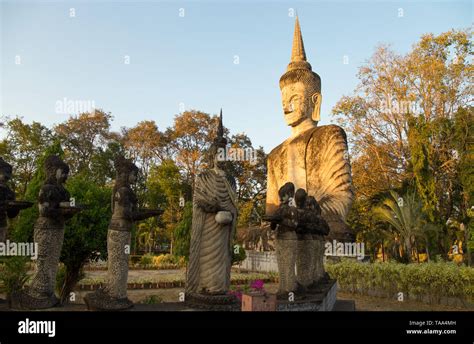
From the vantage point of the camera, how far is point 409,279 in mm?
12812

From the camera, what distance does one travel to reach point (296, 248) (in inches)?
221

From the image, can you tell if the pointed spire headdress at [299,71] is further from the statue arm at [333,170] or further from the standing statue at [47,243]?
the standing statue at [47,243]

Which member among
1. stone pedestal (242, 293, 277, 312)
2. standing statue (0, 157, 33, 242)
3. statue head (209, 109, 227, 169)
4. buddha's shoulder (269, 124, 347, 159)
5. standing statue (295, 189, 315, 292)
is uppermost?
buddha's shoulder (269, 124, 347, 159)

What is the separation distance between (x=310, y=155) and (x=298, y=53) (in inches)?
142

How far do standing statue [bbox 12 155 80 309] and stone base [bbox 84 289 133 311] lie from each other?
1.93 feet

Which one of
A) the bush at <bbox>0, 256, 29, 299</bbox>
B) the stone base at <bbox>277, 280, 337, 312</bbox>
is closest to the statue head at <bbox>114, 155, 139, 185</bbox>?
the stone base at <bbox>277, 280, 337, 312</bbox>

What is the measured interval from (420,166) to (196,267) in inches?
635

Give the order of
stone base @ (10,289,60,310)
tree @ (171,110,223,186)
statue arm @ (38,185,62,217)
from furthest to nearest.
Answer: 1. tree @ (171,110,223,186)
2. statue arm @ (38,185,62,217)
3. stone base @ (10,289,60,310)

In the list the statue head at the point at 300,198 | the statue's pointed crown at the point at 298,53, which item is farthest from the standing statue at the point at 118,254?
the statue's pointed crown at the point at 298,53

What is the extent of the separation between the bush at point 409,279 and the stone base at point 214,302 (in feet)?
29.4

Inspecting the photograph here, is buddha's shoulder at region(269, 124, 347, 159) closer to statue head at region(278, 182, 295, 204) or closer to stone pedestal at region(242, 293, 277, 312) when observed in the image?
statue head at region(278, 182, 295, 204)

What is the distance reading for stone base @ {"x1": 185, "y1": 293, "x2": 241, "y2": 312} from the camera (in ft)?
16.9

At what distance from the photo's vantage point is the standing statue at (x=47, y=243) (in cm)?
501

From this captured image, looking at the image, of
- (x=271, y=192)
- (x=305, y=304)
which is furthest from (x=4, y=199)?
(x=271, y=192)
